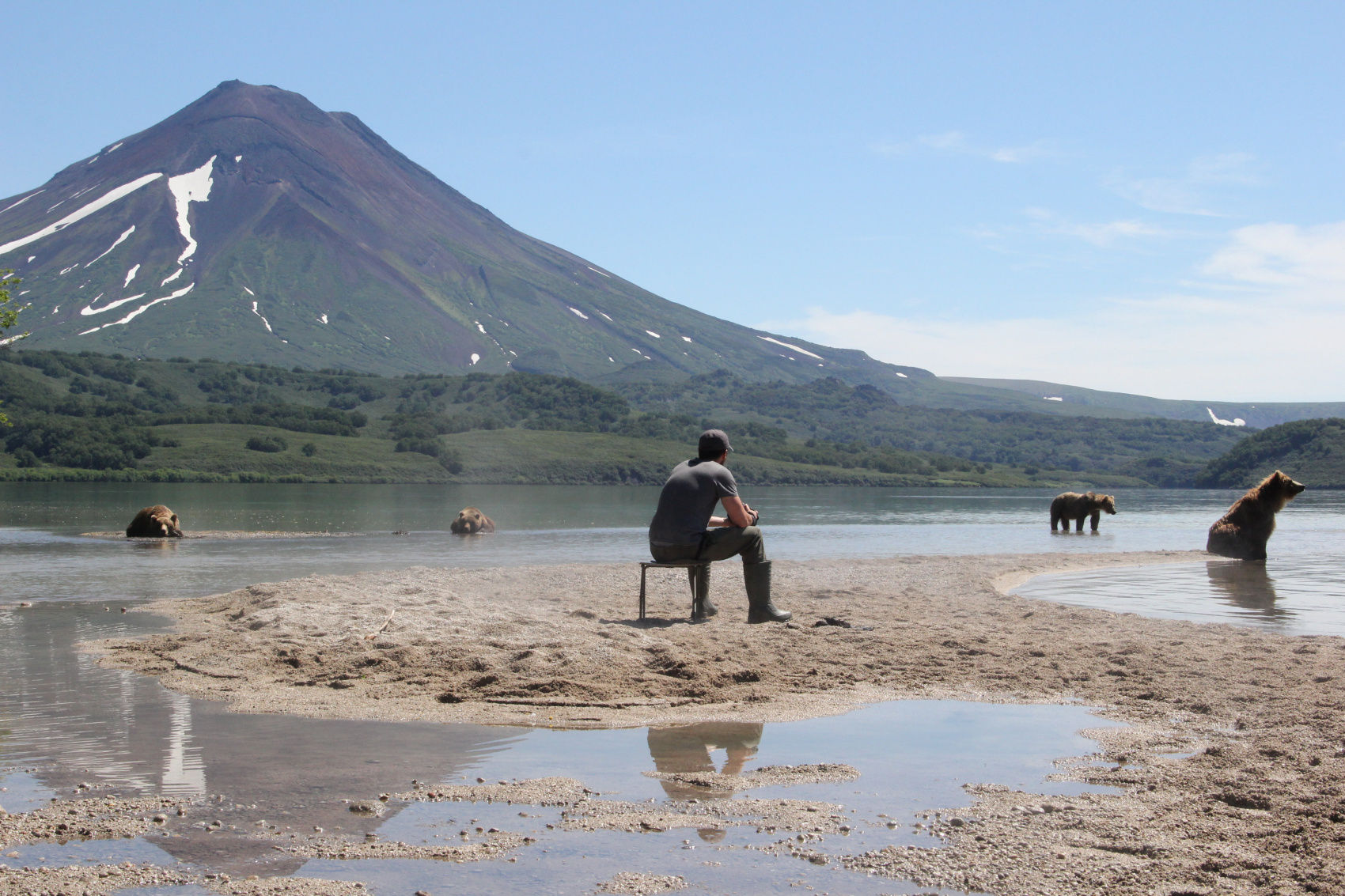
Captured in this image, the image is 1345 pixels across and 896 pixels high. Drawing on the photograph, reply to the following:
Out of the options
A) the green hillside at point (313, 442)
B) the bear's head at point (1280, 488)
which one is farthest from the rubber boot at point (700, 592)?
the green hillside at point (313, 442)

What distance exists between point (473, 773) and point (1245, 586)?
16.2 meters

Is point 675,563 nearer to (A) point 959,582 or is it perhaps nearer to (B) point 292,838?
(B) point 292,838

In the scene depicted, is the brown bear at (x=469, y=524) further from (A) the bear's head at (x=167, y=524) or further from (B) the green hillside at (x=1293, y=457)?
(B) the green hillside at (x=1293, y=457)

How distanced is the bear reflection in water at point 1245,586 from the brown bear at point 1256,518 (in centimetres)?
84

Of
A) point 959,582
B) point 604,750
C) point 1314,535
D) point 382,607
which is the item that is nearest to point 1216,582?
point 959,582

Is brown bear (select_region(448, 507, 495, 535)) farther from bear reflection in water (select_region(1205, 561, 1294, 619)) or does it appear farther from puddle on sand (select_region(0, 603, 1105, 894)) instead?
puddle on sand (select_region(0, 603, 1105, 894))

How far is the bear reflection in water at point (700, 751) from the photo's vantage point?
5621mm

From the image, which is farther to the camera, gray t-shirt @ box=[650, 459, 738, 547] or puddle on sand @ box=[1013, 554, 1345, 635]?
puddle on sand @ box=[1013, 554, 1345, 635]

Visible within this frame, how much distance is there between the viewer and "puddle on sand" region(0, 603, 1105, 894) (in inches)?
176

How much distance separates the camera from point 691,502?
11398 mm

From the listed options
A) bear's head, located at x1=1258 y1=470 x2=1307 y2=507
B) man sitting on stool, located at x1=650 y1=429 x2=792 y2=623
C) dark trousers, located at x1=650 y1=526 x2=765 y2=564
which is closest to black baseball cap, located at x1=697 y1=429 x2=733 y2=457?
man sitting on stool, located at x1=650 y1=429 x2=792 y2=623

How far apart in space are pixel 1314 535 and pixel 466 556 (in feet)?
95.7

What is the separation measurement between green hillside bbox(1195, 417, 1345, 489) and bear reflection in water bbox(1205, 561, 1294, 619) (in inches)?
4786

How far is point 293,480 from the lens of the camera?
114125 mm
